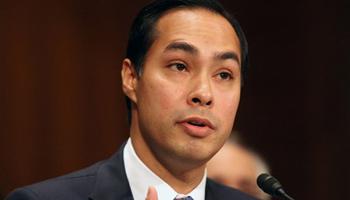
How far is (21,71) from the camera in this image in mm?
2689

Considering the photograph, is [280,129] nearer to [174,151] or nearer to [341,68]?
[341,68]

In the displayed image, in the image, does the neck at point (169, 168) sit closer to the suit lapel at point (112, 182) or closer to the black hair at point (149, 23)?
the suit lapel at point (112, 182)

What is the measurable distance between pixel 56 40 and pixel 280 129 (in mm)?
1179

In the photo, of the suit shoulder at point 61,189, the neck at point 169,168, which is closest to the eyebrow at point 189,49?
the neck at point 169,168

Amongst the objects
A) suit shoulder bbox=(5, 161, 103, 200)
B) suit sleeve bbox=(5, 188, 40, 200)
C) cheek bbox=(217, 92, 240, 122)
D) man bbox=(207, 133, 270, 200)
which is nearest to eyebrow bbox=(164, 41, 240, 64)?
cheek bbox=(217, 92, 240, 122)

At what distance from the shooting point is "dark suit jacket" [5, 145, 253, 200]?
1.82m

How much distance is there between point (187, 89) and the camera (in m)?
1.85

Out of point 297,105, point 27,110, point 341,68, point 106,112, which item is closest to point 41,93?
point 27,110

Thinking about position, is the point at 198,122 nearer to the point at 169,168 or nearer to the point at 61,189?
the point at 169,168

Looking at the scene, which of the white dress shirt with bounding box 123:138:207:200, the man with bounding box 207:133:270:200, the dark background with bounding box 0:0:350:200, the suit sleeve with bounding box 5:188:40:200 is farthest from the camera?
the man with bounding box 207:133:270:200

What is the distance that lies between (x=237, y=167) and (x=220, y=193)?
3.17 ft

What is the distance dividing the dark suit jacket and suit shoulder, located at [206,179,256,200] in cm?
32

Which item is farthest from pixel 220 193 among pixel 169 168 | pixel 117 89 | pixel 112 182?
pixel 117 89

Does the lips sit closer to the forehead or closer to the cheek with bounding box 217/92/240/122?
the cheek with bounding box 217/92/240/122
